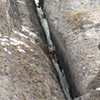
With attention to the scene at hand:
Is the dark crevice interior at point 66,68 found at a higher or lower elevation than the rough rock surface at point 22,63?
lower

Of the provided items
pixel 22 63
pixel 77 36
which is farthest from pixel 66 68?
pixel 22 63

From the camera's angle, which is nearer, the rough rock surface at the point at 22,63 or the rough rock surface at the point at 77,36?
the rough rock surface at the point at 22,63

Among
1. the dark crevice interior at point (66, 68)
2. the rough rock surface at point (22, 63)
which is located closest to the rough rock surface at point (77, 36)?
the dark crevice interior at point (66, 68)

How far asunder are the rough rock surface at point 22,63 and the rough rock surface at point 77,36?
139cm

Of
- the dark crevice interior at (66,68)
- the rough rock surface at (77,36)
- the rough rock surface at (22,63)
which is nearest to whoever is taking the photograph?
the rough rock surface at (22,63)

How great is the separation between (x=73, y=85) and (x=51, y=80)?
2314 mm

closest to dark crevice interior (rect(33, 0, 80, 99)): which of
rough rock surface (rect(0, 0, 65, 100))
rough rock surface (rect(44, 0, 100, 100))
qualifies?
rough rock surface (rect(44, 0, 100, 100))

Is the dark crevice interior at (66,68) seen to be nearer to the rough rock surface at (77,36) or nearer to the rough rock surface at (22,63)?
the rough rock surface at (77,36)

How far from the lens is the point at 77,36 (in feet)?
78.7

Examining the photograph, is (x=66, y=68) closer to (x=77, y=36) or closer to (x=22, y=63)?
(x=77, y=36)

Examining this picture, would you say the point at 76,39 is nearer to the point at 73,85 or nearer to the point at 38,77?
the point at 73,85

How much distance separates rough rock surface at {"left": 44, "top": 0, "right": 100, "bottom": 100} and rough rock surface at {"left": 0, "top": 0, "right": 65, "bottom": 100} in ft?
4.55

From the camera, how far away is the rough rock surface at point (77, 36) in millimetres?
21534

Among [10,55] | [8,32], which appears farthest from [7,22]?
[10,55]
